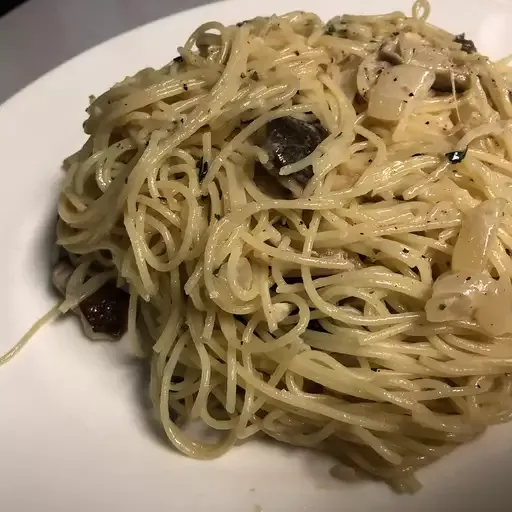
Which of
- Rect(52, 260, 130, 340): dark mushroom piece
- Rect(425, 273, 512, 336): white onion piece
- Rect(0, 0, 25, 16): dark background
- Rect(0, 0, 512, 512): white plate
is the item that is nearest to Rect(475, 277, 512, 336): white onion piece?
Rect(425, 273, 512, 336): white onion piece

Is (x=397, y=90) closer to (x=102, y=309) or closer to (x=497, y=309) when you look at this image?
(x=497, y=309)

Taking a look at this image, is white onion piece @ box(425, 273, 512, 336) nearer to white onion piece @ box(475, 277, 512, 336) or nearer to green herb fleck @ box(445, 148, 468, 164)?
white onion piece @ box(475, 277, 512, 336)

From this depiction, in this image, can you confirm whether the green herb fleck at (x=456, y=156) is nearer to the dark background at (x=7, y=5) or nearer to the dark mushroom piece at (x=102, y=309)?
the dark mushroom piece at (x=102, y=309)

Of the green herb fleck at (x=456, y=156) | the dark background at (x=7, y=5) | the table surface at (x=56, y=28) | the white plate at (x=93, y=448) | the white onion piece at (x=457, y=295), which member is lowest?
the white plate at (x=93, y=448)

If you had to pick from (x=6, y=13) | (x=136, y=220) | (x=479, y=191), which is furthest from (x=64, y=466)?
(x=6, y=13)

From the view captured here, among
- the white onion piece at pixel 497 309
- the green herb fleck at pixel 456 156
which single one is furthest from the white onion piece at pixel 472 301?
the green herb fleck at pixel 456 156

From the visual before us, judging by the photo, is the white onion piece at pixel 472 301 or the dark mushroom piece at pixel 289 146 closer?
the white onion piece at pixel 472 301

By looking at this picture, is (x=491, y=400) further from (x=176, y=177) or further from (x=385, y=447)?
(x=176, y=177)
